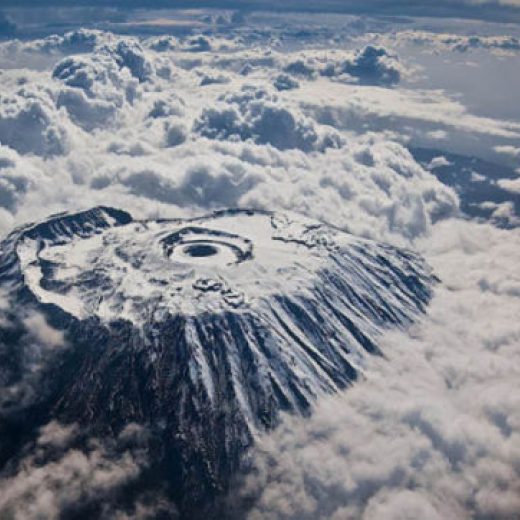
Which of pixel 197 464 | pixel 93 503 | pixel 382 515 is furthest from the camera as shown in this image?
pixel 197 464

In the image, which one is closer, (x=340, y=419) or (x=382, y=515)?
(x=382, y=515)

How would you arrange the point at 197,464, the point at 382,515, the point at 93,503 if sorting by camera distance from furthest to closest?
1. the point at 197,464
2. the point at 93,503
3. the point at 382,515

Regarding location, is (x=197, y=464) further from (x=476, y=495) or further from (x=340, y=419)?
(x=476, y=495)

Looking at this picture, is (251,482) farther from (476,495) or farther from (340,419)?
(476,495)

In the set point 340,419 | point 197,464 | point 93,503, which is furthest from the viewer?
point 340,419

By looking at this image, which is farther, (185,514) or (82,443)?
(82,443)

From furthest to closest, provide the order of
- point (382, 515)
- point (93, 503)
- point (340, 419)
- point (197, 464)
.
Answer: point (340, 419) → point (197, 464) → point (93, 503) → point (382, 515)

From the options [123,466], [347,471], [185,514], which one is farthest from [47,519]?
[347,471]

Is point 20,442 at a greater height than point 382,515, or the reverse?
point 382,515

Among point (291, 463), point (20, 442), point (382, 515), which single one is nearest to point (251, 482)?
point (291, 463)
